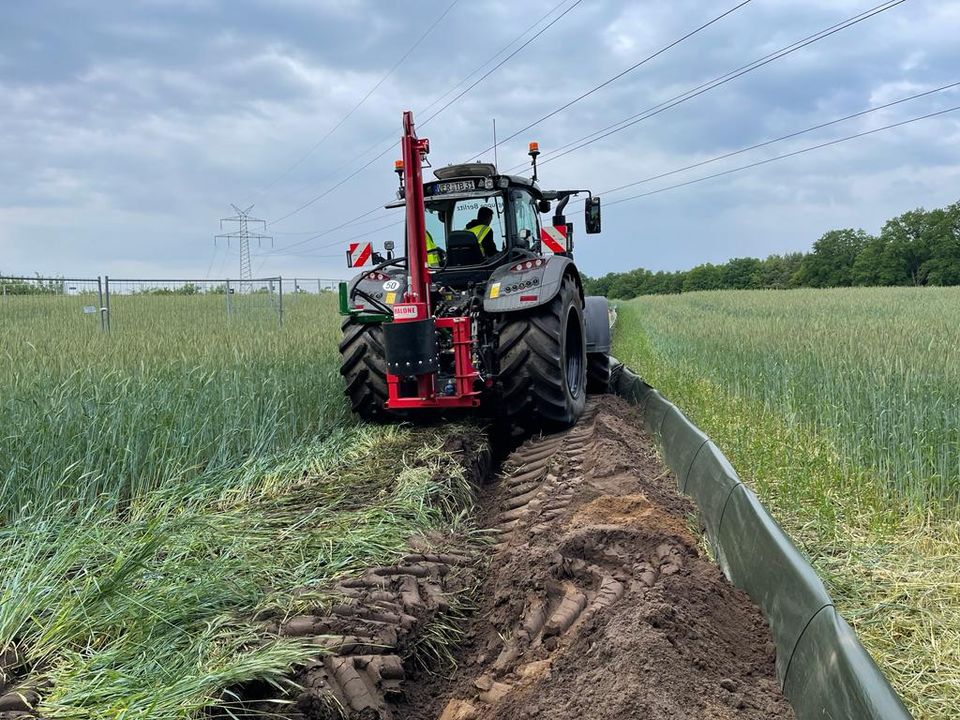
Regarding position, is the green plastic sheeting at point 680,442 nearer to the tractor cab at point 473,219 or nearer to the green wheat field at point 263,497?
the green wheat field at point 263,497

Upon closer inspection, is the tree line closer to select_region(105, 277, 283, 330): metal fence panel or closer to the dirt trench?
select_region(105, 277, 283, 330): metal fence panel

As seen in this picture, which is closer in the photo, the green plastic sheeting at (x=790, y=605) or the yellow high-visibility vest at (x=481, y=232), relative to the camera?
the green plastic sheeting at (x=790, y=605)

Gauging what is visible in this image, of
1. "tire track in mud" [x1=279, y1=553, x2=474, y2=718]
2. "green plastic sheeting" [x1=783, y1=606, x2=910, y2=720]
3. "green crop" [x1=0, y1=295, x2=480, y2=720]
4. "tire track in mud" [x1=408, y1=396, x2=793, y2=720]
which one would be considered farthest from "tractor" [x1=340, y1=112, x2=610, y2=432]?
"green plastic sheeting" [x1=783, y1=606, x2=910, y2=720]

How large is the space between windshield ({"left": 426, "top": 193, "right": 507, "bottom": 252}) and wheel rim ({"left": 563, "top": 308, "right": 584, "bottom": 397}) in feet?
2.94

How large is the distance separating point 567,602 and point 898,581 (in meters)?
1.37

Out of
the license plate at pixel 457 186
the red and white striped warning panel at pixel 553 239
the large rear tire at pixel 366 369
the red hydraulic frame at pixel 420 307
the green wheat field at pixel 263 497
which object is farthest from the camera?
the red and white striped warning panel at pixel 553 239

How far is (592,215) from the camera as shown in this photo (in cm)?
723

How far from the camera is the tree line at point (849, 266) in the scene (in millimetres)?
50531

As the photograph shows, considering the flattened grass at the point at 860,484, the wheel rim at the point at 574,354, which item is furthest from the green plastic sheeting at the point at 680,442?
the wheel rim at the point at 574,354

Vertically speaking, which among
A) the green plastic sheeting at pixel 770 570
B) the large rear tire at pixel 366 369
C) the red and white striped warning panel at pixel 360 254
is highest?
the red and white striped warning panel at pixel 360 254

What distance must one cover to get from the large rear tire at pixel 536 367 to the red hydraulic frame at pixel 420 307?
0.31 m

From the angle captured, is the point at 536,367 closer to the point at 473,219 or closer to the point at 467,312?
the point at 467,312

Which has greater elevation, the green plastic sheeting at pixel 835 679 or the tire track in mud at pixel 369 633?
the green plastic sheeting at pixel 835 679

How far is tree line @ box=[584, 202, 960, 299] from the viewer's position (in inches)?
1989
